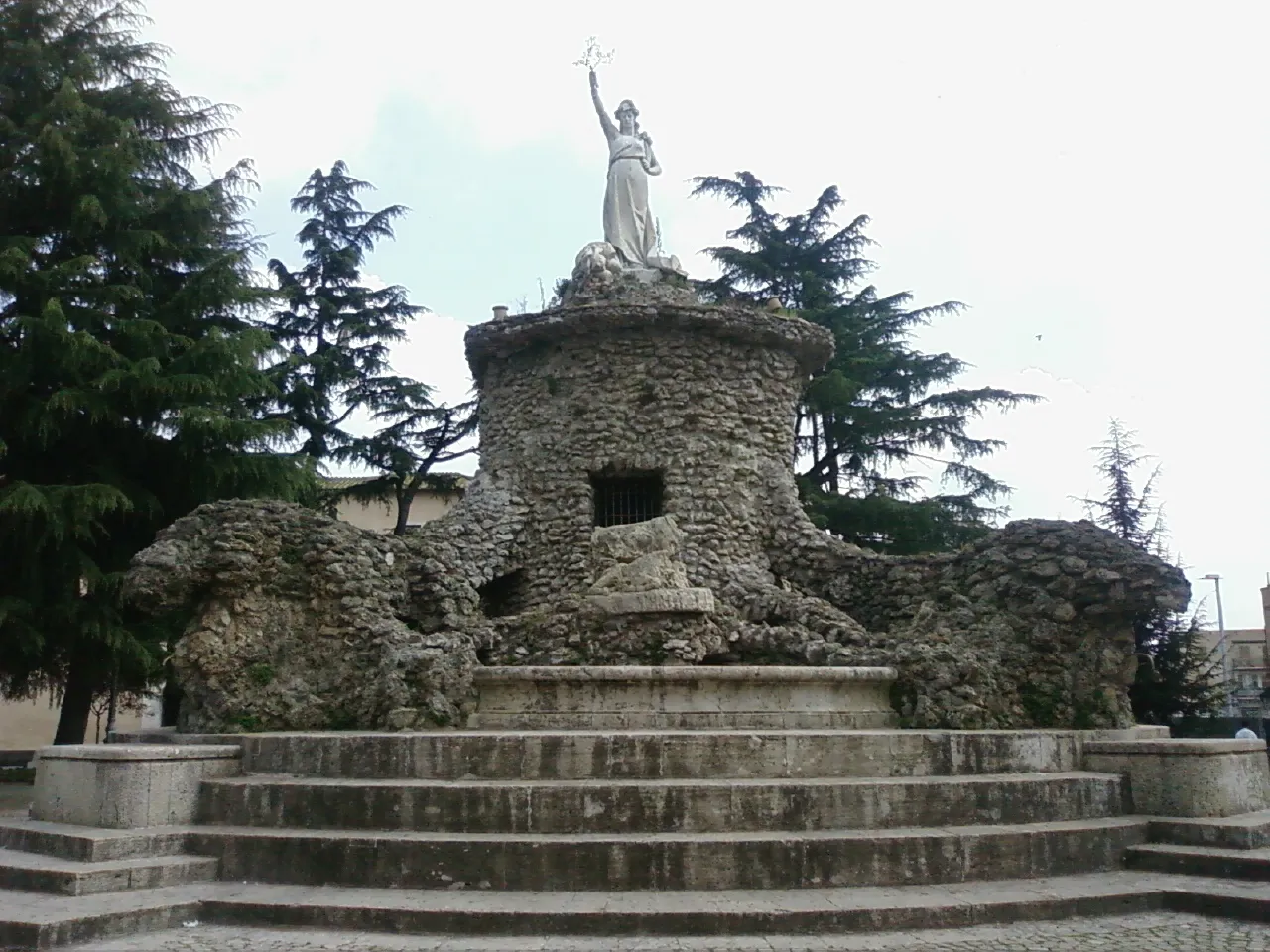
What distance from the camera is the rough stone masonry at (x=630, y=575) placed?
29.8ft

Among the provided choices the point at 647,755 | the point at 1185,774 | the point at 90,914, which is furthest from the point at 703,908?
the point at 1185,774

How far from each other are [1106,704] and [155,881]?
309 inches

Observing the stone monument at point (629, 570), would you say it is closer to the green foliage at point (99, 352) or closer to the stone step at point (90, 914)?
the stone step at point (90, 914)

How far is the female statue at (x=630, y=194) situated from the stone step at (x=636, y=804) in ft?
30.7

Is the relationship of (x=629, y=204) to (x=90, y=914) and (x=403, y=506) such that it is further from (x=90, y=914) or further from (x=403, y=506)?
(x=90, y=914)

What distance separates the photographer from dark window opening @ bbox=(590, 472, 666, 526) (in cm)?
1315

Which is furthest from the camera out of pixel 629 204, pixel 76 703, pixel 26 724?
pixel 26 724

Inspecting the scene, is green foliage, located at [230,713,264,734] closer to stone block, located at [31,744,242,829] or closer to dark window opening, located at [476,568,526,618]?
stone block, located at [31,744,242,829]

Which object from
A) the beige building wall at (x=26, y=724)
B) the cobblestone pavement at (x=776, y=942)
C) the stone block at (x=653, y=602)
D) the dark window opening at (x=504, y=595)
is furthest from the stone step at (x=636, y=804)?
the beige building wall at (x=26, y=724)

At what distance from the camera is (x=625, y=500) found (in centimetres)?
1323

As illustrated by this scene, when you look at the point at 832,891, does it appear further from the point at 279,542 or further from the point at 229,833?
the point at 279,542

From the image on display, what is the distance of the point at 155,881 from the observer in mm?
6578

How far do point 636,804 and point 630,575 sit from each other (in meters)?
4.39

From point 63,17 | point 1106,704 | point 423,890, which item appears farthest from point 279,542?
point 63,17
